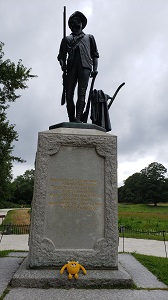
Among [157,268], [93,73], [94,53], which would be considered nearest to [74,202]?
[157,268]

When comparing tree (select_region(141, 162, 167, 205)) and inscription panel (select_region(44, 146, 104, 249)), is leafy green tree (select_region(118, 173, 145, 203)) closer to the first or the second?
tree (select_region(141, 162, 167, 205))

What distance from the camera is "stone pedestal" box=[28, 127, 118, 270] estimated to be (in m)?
5.05

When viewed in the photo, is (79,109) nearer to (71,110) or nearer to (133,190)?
(71,110)

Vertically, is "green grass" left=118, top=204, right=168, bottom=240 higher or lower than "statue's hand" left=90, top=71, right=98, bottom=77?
lower

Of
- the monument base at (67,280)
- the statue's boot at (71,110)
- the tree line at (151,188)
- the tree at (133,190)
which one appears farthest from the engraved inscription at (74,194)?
the tree at (133,190)

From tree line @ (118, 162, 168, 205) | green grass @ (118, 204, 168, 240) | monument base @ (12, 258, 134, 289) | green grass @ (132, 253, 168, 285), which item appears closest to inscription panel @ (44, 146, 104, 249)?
monument base @ (12, 258, 134, 289)

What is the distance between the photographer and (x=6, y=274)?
500 centimetres

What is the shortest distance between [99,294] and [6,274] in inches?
72.0

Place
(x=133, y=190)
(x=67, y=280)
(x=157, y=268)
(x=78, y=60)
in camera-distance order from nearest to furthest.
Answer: (x=67, y=280)
(x=157, y=268)
(x=78, y=60)
(x=133, y=190)

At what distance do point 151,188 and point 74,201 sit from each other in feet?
223

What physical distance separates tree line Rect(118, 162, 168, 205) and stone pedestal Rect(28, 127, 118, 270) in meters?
66.4

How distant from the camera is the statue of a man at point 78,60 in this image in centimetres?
624

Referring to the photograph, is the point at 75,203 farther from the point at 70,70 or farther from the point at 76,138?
the point at 70,70

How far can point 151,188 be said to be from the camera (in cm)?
7050
